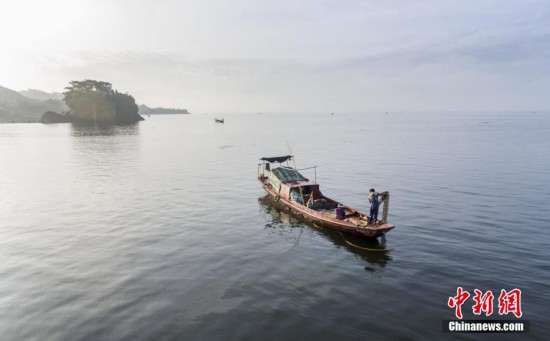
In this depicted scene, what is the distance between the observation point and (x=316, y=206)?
109 feet

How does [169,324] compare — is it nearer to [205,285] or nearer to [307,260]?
[205,285]

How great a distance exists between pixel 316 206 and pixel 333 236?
521cm

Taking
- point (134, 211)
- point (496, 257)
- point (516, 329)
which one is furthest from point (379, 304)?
point (134, 211)

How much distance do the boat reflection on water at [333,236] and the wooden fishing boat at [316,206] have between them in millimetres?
630

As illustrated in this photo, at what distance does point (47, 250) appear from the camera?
2511 centimetres

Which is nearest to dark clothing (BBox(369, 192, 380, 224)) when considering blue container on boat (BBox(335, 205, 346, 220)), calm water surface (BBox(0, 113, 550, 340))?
calm water surface (BBox(0, 113, 550, 340))

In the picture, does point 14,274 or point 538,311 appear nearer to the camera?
point 538,311

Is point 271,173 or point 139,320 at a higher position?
point 271,173

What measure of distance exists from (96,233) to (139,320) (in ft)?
49.7

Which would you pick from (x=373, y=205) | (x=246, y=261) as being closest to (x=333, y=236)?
(x=373, y=205)

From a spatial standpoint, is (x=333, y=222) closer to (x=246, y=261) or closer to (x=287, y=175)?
(x=246, y=261)

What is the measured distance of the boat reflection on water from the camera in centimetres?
2377

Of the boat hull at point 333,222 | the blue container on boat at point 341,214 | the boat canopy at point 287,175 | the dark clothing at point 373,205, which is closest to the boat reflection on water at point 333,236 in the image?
the boat hull at point 333,222

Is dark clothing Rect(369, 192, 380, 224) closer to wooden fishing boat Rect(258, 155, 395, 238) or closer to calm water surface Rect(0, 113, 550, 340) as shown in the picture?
wooden fishing boat Rect(258, 155, 395, 238)
